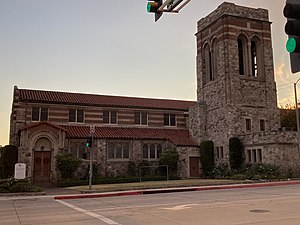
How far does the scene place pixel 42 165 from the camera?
33812mm

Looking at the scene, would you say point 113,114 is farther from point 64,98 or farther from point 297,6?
point 297,6

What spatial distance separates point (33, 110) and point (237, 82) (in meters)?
21.7

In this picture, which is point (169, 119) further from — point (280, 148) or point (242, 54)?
point (280, 148)

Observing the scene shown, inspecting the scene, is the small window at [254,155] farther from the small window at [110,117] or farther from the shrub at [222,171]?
the small window at [110,117]

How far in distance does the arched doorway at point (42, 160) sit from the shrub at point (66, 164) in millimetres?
1630

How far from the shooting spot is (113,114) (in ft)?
133

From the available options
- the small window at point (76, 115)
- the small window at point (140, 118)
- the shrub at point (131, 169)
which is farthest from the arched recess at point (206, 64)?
the small window at point (76, 115)

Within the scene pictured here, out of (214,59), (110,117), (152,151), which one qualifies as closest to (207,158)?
(152,151)

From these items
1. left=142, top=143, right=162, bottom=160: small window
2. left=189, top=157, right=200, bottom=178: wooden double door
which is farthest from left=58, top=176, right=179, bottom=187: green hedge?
left=142, top=143, right=162, bottom=160: small window

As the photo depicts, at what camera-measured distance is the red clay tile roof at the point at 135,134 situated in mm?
36438

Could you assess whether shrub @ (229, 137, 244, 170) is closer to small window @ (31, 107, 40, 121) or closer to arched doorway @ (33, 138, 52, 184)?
arched doorway @ (33, 138, 52, 184)

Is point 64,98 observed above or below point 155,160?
above

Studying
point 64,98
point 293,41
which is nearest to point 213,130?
point 64,98

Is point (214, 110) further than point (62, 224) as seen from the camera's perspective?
Yes
